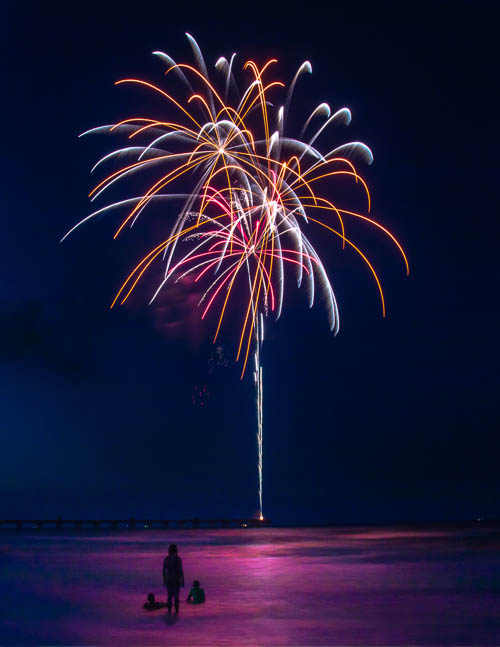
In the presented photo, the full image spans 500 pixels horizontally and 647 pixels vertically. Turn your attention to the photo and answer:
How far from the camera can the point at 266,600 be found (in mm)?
15586

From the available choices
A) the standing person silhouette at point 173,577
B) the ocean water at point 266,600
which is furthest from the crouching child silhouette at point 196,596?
the standing person silhouette at point 173,577

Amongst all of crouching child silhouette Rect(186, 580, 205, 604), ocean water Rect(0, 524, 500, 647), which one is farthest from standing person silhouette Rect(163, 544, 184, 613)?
crouching child silhouette Rect(186, 580, 205, 604)

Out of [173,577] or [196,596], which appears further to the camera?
[196,596]

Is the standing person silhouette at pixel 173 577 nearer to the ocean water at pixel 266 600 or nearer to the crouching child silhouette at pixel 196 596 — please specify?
the ocean water at pixel 266 600

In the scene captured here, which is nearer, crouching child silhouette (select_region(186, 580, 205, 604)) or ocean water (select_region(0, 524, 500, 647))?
ocean water (select_region(0, 524, 500, 647))

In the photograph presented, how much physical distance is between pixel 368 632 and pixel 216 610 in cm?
345

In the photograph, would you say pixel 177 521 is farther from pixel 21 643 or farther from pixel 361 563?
pixel 21 643

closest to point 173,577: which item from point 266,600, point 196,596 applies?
point 196,596

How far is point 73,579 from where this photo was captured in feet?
65.7

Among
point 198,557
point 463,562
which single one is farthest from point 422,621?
point 198,557

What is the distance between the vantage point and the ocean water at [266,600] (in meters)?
11.9

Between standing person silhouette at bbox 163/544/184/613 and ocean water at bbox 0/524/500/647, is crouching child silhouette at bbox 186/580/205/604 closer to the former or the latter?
ocean water at bbox 0/524/500/647

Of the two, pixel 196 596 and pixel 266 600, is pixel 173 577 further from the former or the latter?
pixel 266 600

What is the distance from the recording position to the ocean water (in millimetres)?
11891
